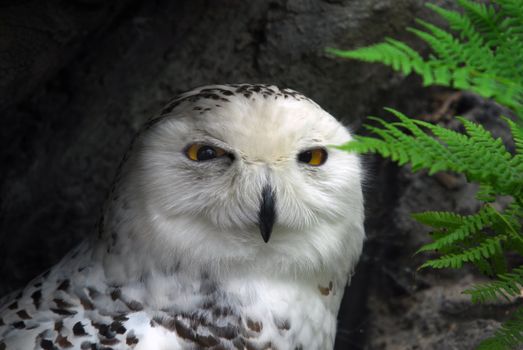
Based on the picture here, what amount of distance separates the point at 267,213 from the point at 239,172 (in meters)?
0.14

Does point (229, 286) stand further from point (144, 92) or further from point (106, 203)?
point (144, 92)

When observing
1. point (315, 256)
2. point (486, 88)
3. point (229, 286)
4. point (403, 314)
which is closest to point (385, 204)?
point (403, 314)

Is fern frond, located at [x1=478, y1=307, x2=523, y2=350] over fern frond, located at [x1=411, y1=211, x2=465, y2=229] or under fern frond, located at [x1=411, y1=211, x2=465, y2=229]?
under

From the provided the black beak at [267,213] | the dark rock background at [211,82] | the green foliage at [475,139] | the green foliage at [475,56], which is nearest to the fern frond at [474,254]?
the green foliage at [475,139]

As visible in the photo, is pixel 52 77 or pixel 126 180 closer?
pixel 126 180

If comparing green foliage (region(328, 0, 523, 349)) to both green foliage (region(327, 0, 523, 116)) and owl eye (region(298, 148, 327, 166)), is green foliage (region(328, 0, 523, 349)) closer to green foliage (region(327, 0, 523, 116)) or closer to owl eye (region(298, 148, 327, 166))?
green foliage (region(327, 0, 523, 116))

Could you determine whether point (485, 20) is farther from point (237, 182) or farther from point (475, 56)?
point (237, 182)

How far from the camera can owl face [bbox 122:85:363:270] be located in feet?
6.08

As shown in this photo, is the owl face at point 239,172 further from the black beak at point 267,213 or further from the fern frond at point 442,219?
the fern frond at point 442,219

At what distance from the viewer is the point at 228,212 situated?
189 centimetres

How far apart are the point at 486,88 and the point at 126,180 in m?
1.14

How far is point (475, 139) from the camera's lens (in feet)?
4.98

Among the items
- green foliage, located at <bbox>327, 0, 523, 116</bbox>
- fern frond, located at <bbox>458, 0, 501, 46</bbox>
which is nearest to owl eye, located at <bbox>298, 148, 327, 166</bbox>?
green foliage, located at <bbox>327, 0, 523, 116</bbox>

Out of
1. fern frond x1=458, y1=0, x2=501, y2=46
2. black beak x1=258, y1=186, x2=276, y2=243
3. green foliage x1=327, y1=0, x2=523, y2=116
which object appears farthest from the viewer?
black beak x1=258, y1=186, x2=276, y2=243
